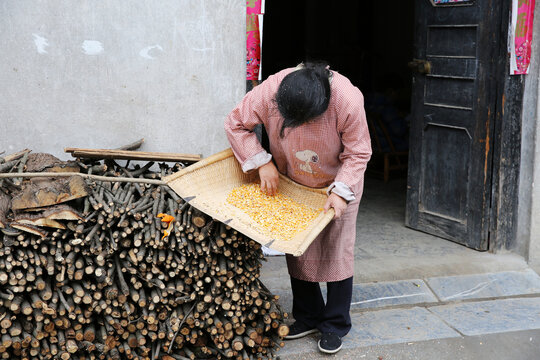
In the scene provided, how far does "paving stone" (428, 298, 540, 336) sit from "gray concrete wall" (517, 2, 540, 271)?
0.56 meters

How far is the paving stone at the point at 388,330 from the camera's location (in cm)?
392

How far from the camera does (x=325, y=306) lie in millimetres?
3955

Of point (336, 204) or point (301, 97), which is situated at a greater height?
point (301, 97)

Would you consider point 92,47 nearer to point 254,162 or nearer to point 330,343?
point 254,162

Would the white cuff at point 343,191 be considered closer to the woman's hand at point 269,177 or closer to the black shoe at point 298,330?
the woman's hand at point 269,177

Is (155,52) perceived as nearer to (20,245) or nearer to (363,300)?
(20,245)

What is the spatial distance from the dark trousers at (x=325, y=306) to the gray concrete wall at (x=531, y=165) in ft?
6.47

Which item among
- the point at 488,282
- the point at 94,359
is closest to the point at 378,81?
the point at 488,282

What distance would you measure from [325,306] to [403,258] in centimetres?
138

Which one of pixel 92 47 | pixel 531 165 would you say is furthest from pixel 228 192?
pixel 531 165

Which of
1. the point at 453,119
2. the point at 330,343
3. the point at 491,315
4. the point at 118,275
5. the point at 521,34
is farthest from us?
the point at 453,119

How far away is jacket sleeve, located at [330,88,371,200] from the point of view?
332cm

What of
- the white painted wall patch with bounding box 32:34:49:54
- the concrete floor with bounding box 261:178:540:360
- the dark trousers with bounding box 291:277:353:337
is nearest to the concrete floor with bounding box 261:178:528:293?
the concrete floor with bounding box 261:178:540:360

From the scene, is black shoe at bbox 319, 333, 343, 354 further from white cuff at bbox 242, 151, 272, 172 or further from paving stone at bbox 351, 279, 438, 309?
white cuff at bbox 242, 151, 272, 172
